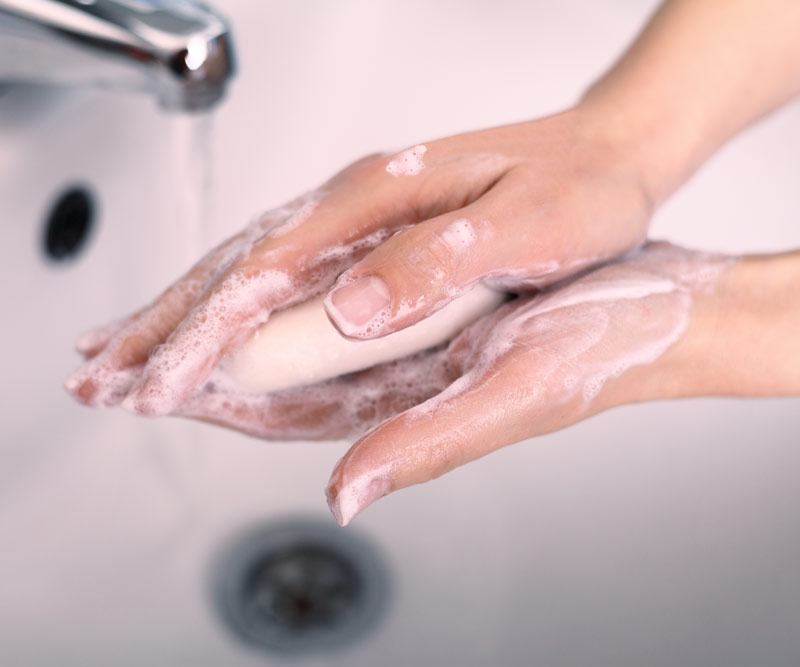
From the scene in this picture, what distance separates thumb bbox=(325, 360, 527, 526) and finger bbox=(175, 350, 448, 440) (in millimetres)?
85

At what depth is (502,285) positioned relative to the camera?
469 millimetres

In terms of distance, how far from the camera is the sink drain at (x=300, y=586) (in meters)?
0.60

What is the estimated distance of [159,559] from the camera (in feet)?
2.01

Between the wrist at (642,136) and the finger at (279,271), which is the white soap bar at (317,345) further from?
the wrist at (642,136)

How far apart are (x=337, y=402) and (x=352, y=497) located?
145mm

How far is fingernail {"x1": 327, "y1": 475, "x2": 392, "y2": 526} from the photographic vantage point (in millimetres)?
353

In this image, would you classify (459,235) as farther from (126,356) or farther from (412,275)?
(126,356)

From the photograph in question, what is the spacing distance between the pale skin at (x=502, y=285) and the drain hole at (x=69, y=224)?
5.2 inches

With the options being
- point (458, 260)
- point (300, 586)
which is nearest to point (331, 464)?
point (300, 586)

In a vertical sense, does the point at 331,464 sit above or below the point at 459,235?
below

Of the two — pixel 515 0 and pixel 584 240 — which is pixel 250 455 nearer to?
pixel 584 240

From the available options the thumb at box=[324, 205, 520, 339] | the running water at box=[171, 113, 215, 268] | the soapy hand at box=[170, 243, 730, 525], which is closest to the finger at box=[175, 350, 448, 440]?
the soapy hand at box=[170, 243, 730, 525]

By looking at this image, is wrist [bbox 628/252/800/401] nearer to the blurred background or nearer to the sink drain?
the blurred background

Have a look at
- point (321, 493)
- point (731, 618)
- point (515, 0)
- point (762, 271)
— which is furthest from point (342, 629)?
point (515, 0)
